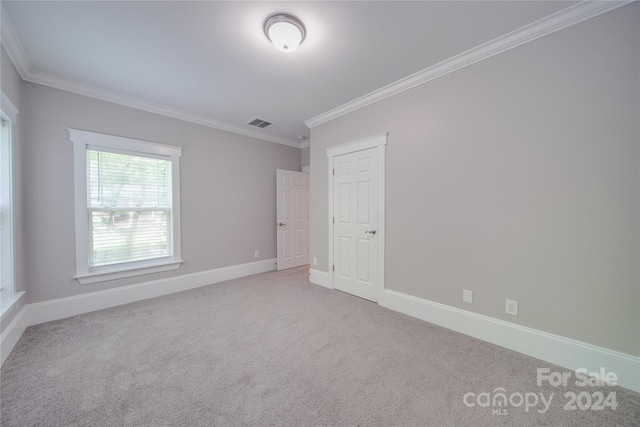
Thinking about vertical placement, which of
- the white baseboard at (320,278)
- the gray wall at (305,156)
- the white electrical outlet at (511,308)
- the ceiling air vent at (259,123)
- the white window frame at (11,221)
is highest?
the ceiling air vent at (259,123)

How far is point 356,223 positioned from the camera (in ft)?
10.6

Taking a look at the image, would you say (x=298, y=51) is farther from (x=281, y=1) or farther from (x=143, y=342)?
(x=143, y=342)

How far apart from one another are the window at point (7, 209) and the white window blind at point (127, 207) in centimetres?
66

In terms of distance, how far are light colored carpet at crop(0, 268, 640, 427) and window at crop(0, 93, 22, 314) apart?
529mm

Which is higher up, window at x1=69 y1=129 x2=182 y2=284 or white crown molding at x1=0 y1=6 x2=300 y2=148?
white crown molding at x1=0 y1=6 x2=300 y2=148

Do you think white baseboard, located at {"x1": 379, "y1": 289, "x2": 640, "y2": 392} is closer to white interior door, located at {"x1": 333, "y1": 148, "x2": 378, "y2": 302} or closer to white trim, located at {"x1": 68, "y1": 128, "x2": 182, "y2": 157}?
white interior door, located at {"x1": 333, "y1": 148, "x2": 378, "y2": 302}

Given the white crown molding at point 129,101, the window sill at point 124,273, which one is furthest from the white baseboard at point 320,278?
the white crown molding at point 129,101

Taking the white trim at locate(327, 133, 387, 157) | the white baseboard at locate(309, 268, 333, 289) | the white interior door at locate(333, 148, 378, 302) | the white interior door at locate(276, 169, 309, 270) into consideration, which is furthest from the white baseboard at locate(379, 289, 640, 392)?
the white interior door at locate(276, 169, 309, 270)

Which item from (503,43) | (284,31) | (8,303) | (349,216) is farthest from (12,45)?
(503,43)

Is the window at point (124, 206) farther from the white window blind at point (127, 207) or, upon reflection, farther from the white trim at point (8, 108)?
the white trim at point (8, 108)

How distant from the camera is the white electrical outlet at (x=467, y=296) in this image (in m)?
2.25

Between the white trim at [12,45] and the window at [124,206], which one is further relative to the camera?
the window at [124,206]

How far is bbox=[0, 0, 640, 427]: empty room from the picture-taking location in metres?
1.58

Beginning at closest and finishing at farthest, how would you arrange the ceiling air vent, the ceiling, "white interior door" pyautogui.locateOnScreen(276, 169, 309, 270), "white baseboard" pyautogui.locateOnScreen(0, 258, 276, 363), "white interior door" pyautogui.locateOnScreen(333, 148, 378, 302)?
the ceiling
"white baseboard" pyautogui.locateOnScreen(0, 258, 276, 363)
"white interior door" pyautogui.locateOnScreen(333, 148, 378, 302)
the ceiling air vent
"white interior door" pyautogui.locateOnScreen(276, 169, 309, 270)
